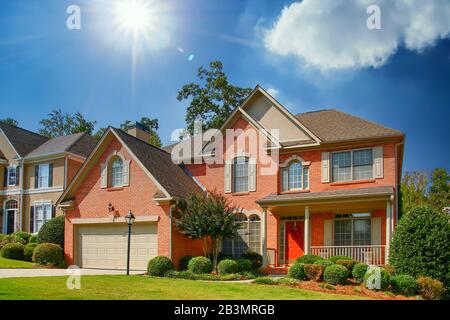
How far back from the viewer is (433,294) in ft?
47.2

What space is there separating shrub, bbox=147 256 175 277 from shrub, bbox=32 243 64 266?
5.91 m

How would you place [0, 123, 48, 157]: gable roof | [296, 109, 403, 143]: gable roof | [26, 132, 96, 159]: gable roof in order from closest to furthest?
[296, 109, 403, 143]: gable roof
[26, 132, 96, 159]: gable roof
[0, 123, 48, 157]: gable roof

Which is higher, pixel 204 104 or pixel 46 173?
pixel 204 104

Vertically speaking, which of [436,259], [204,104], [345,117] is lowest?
[436,259]

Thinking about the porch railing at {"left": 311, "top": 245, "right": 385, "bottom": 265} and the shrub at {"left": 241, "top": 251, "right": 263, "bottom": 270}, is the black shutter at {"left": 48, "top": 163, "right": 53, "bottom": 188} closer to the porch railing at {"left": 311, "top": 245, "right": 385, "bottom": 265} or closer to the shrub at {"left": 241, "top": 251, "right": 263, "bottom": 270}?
the shrub at {"left": 241, "top": 251, "right": 263, "bottom": 270}

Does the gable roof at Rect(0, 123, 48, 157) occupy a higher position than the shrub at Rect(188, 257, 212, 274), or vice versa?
the gable roof at Rect(0, 123, 48, 157)

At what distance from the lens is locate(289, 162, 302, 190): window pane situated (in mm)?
21969

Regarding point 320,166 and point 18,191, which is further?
point 18,191

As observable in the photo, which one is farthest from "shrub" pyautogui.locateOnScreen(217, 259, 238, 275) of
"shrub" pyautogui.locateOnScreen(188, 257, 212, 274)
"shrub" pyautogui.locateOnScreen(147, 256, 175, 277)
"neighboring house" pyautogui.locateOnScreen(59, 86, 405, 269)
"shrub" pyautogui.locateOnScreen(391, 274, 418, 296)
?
"shrub" pyautogui.locateOnScreen(391, 274, 418, 296)

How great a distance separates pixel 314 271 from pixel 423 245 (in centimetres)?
386

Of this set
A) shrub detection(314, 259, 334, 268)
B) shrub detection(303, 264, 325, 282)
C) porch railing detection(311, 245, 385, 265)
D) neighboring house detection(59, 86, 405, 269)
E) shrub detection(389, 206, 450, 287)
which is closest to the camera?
shrub detection(389, 206, 450, 287)
